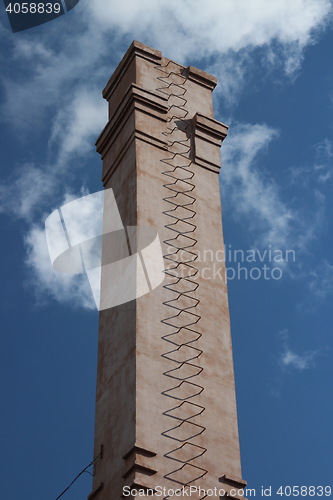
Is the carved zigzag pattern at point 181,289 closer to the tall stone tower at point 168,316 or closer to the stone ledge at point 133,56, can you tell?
the tall stone tower at point 168,316

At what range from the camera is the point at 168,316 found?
18.0 m

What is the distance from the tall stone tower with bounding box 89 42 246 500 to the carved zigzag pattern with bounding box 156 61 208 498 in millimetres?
25

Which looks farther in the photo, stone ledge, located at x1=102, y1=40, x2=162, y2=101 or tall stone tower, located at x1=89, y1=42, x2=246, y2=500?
stone ledge, located at x1=102, y1=40, x2=162, y2=101

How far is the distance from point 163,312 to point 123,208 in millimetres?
3129

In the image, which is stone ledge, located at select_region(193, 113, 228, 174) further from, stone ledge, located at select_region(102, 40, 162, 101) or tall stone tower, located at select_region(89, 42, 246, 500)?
stone ledge, located at select_region(102, 40, 162, 101)

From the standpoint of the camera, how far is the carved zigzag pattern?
1647cm

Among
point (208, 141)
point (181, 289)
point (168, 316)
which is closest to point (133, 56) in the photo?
point (208, 141)

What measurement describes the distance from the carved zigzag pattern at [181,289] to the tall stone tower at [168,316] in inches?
1.0

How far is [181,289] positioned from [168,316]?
0.90 m

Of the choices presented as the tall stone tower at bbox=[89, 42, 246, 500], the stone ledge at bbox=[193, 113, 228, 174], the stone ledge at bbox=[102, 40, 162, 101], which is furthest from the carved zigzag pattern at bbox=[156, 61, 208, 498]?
the stone ledge at bbox=[102, 40, 162, 101]

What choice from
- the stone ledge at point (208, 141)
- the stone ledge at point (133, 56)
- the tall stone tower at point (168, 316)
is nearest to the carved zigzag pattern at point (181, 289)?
the tall stone tower at point (168, 316)

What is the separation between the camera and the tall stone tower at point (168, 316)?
642 inches

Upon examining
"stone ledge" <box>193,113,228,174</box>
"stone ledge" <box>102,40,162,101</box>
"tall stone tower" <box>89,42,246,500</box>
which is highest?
"stone ledge" <box>102,40,162,101</box>

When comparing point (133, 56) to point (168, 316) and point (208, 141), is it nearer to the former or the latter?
point (208, 141)
